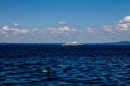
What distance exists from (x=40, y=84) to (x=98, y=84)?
8650 mm

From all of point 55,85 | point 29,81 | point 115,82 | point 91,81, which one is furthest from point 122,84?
point 29,81

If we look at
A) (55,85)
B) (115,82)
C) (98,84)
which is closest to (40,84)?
(55,85)

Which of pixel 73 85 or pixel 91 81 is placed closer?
pixel 73 85

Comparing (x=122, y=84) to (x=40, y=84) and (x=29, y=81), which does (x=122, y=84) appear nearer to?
(x=40, y=84)

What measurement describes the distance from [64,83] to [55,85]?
6.64ft

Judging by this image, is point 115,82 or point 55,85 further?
point 115,82

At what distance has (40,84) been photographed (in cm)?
3183

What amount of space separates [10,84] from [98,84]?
43.0ft

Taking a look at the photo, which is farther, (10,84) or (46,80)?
(46,80)

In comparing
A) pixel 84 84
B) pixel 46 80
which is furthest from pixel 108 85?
pixel 46 80

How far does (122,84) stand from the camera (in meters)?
32.5

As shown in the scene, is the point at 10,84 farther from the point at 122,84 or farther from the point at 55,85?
the point at 122,84

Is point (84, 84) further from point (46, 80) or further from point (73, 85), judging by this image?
point (46, 80)

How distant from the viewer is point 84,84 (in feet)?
106
